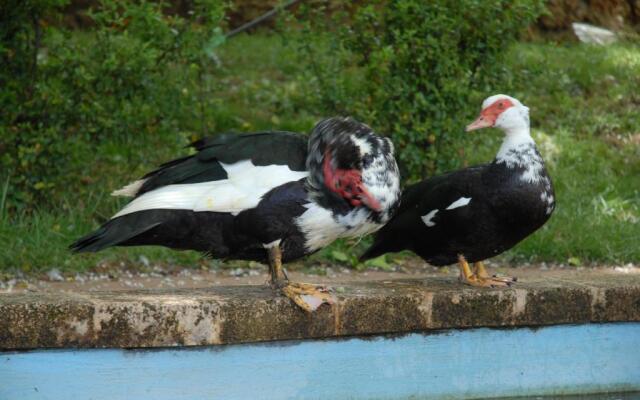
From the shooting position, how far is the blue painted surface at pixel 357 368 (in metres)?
3.69

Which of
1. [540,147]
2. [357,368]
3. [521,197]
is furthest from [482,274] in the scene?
[540,147]

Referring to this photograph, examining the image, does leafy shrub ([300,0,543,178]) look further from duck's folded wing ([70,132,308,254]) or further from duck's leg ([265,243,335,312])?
duck's leg ([265,243,335,312])

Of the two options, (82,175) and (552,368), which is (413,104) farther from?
(552,368)

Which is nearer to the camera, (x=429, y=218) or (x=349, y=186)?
(x=349, y=186)

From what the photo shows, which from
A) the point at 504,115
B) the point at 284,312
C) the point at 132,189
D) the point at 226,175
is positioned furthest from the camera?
the point at 504,115

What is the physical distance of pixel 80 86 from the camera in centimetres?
684

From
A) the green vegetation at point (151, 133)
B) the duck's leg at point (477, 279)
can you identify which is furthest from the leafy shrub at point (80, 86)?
the duck's leg at point (477, 279)

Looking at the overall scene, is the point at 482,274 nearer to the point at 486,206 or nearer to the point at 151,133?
the point at 486,206

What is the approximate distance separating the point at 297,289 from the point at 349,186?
1.45 feet

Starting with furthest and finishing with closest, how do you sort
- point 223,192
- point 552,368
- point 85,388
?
point 552,368 < point 223,192 < point 85,388

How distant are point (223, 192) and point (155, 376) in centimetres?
73

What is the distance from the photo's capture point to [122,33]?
24.1 feet

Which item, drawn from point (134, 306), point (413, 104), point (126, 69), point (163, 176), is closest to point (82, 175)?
point (126, 69)

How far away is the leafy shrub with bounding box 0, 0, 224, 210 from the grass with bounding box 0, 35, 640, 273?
16 cm
